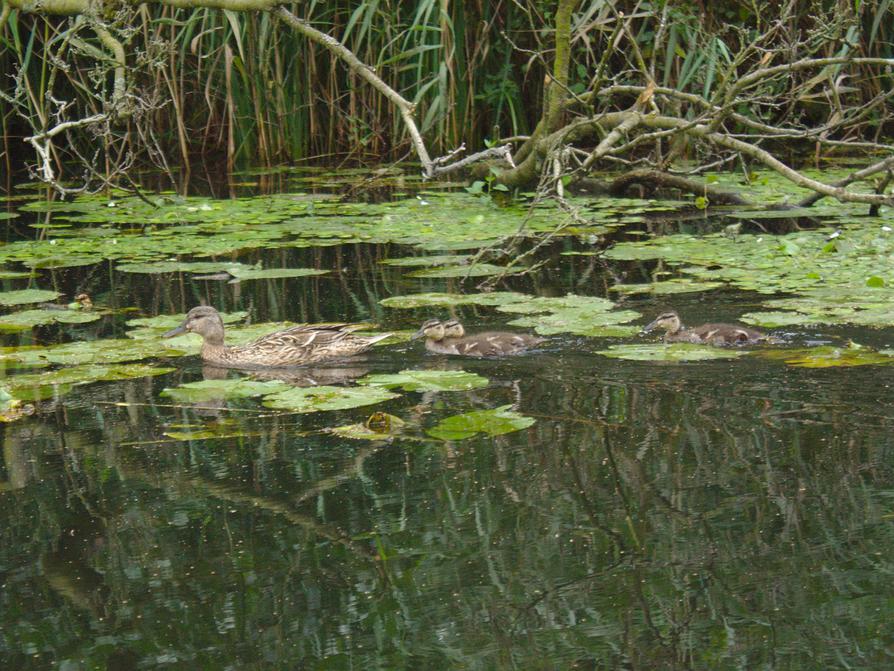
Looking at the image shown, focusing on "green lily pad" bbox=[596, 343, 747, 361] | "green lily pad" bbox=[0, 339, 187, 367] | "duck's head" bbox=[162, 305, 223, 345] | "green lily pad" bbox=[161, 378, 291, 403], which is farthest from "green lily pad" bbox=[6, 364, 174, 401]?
"green lily pad" bbox=[596, 343, 747, 361]

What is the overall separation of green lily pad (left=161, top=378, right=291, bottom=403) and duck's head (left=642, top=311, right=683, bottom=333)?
5.66 feet

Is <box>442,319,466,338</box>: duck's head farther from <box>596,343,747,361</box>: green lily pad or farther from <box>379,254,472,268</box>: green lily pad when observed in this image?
<box>379,254,472,268</box>: green lily pad

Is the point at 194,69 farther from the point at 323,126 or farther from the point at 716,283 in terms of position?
the point at 716,283

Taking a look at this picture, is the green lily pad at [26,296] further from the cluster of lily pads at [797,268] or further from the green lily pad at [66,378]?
the cluster of lily pads at [797,268]

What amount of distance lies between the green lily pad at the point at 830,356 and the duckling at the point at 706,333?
21 cm

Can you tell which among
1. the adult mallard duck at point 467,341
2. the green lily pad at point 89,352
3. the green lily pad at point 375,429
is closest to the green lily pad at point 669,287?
the adult mallard duck at point 467,341

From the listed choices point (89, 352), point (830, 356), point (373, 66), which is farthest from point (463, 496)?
point (373, 66)

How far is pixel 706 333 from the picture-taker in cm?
632

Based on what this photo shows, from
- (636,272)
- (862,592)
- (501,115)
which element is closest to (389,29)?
(501,115)

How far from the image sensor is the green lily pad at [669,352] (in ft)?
19.5

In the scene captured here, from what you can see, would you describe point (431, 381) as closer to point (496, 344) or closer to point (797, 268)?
point (496, 344)

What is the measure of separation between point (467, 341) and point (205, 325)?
4.19 ft

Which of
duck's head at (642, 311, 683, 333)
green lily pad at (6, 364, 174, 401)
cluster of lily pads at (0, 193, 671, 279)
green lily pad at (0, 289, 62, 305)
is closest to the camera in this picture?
green lily pad at (6, 364, 174, 401)

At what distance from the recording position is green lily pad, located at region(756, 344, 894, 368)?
5699mm
